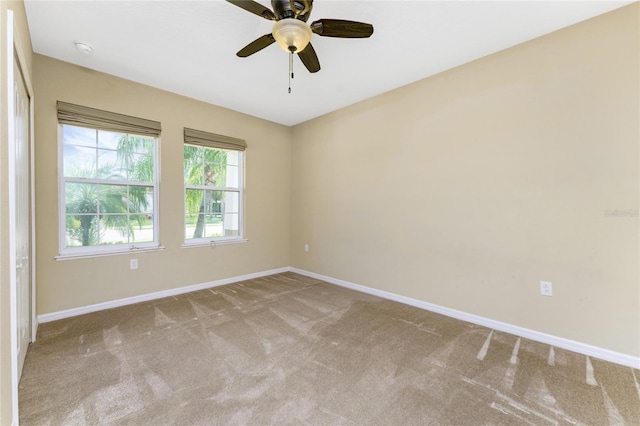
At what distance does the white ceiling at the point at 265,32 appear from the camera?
6.74 ft

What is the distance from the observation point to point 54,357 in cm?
208

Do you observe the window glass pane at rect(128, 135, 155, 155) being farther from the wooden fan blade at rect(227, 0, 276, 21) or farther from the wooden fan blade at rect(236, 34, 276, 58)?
the wooden fan blade at rect(227, 0, 276, 21)

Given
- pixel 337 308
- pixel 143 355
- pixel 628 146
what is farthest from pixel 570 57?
pixel 143 355

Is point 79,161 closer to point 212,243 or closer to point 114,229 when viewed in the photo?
point 114,229

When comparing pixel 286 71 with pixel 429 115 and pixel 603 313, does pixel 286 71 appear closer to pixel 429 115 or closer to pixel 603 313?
pixel 429 115

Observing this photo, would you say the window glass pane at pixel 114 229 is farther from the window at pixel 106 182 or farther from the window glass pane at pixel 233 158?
the window glass pane at pixel 233 158

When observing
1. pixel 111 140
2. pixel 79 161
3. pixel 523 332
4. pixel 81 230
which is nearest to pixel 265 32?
pixel 111 140

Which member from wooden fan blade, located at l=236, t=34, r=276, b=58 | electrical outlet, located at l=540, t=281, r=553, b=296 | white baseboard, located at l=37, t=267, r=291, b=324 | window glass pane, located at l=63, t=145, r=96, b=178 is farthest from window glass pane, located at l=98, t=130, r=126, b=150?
electrical outlet, located at l=540, t=281, r=553, b=296

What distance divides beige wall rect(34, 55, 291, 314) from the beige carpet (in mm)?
461

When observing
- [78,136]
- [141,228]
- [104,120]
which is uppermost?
[104,120]

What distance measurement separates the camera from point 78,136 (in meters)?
2.95

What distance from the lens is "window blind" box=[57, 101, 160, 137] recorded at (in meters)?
2.78

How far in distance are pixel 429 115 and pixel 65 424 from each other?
3812mm

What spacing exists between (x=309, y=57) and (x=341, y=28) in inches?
13.6
